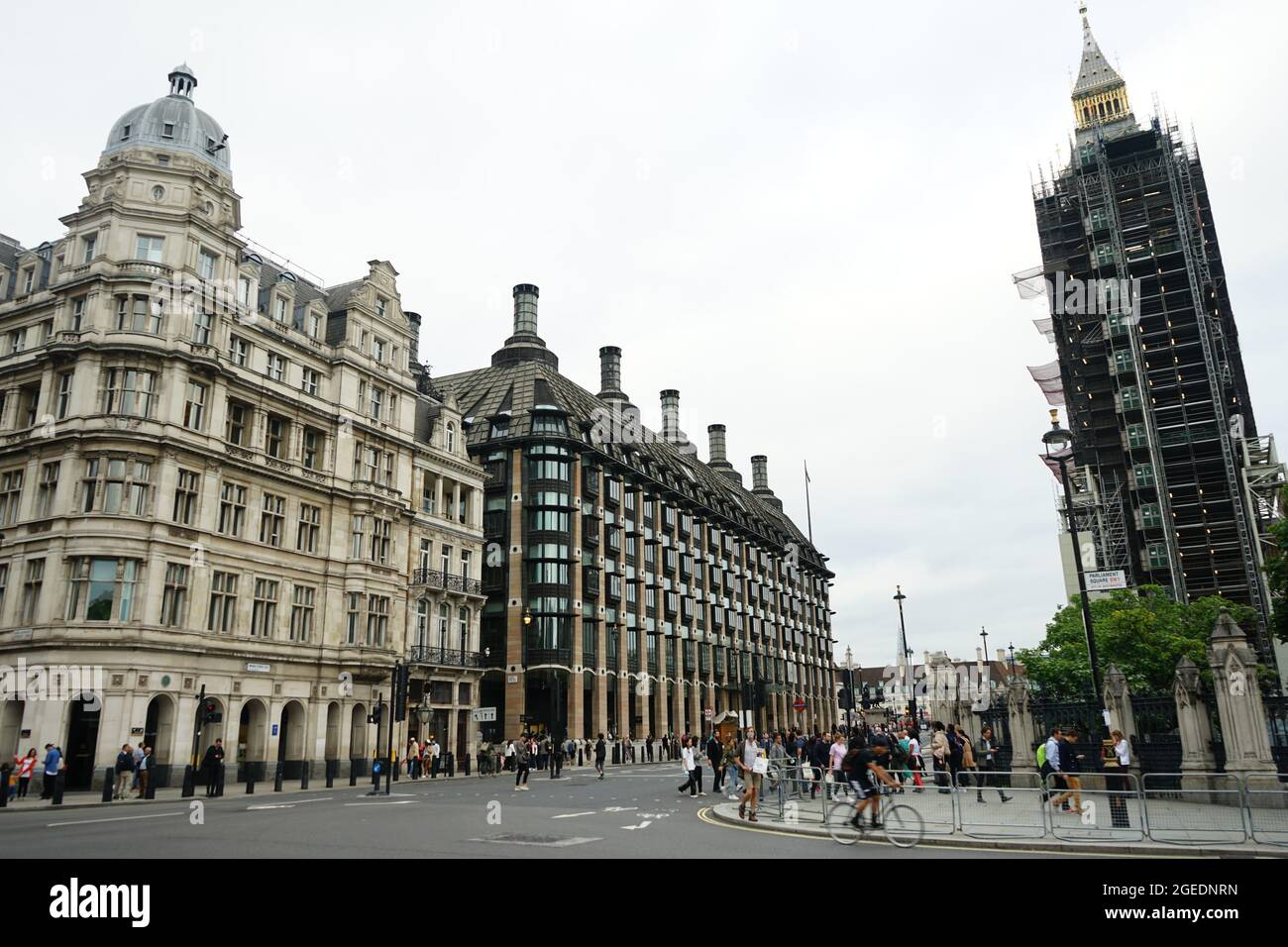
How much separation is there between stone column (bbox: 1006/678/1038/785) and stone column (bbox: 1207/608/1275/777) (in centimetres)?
634

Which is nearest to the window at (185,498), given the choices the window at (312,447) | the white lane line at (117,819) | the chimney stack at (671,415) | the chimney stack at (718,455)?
the window at (312,447)

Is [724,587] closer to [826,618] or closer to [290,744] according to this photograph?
[826,618]

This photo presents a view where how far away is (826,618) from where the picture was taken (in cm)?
11819

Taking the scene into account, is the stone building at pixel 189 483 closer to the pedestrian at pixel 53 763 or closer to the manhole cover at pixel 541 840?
the pedestrian at pixel 53 763

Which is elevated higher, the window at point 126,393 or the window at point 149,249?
the window at point 149,249

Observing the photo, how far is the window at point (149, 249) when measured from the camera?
114ft

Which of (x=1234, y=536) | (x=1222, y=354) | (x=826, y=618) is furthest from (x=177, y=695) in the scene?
(x=826, y=618)

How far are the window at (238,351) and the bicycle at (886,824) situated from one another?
31.7m

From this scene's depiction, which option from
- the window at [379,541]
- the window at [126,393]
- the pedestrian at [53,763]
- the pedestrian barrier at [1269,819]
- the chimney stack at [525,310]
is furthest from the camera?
the chimney stack at [525,310]

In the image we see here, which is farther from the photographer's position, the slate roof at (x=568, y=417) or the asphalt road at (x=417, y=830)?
the slate roof at (x=568, y=417)

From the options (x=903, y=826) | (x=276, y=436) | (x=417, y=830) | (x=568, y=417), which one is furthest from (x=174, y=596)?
(x=568, y=417)

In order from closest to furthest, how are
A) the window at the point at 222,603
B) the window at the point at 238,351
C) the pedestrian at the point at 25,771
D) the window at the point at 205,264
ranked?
the pedestrian at the point at 25,771 < the window at the point at 222,603 < the window at the point at 205,264 < the window at the point at 238,351
